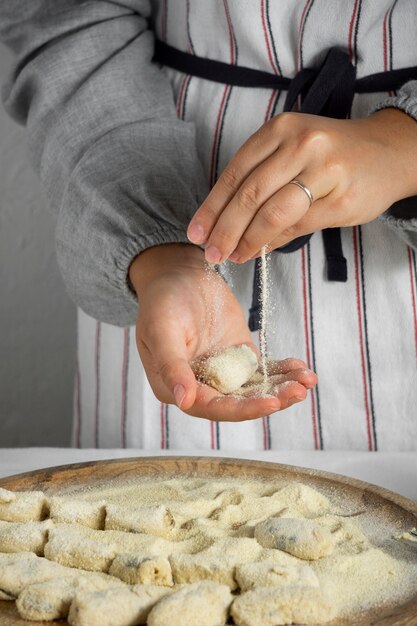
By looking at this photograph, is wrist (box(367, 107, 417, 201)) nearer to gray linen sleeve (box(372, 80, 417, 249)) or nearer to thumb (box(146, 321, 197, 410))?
gray linen sleeve (box(372, 80, 417, 249))

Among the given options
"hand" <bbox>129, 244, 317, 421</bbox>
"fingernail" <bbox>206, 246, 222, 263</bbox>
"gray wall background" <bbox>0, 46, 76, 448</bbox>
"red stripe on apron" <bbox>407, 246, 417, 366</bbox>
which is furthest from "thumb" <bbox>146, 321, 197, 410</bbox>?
"gray wall background" <bbox>0, 46, 76, 448</bbox>

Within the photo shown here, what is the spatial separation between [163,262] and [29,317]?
3.03 feet

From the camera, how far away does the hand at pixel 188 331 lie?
0.82 metres

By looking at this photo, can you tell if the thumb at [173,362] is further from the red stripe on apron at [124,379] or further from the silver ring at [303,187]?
the red stripe on apron at [124,379]

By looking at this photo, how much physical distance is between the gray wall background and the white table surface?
30.6 inches

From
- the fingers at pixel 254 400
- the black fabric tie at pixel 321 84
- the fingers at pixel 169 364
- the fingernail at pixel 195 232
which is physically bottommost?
the fingers at pixel 254 400

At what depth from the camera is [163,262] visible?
1.03 m

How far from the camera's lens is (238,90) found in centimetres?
117

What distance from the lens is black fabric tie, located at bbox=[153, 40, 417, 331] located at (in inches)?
41.6

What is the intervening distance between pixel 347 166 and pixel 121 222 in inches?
14.0

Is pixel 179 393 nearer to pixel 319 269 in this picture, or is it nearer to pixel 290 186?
pixel 290 186

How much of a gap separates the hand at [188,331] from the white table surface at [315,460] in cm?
19

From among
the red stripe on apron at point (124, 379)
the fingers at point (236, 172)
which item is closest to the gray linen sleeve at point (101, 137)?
the red stripe on apron at point (124, 379)

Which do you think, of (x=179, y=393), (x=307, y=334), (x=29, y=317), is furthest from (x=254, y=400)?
(x=29, y=317)
